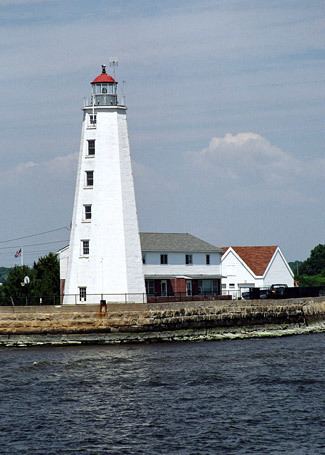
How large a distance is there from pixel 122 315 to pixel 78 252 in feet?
15.6

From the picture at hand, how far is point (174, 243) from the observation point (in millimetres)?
72375

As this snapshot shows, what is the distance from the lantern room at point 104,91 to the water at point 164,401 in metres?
14.5

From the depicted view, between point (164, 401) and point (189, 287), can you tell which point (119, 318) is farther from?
point (164, 401)

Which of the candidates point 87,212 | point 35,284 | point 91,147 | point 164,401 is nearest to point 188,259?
point 35,284

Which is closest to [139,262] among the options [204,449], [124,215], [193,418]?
[124,215]

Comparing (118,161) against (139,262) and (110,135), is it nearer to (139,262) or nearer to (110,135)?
(110,135)

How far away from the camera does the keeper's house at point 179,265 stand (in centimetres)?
6944

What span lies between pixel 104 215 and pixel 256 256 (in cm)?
2685

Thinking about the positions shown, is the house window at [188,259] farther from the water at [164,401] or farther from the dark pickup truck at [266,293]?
the water at [164,401]

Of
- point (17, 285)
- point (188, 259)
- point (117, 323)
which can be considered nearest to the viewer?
point (117, 323)

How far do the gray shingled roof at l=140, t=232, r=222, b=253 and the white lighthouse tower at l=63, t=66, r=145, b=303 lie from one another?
11730 millimetres

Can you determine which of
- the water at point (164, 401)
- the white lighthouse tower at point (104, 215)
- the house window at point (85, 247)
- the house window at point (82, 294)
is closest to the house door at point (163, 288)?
the white lighthouse tower at point (104, 215)

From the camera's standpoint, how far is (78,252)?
58.0m

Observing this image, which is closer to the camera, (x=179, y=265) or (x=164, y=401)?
(x=164, y=401)
